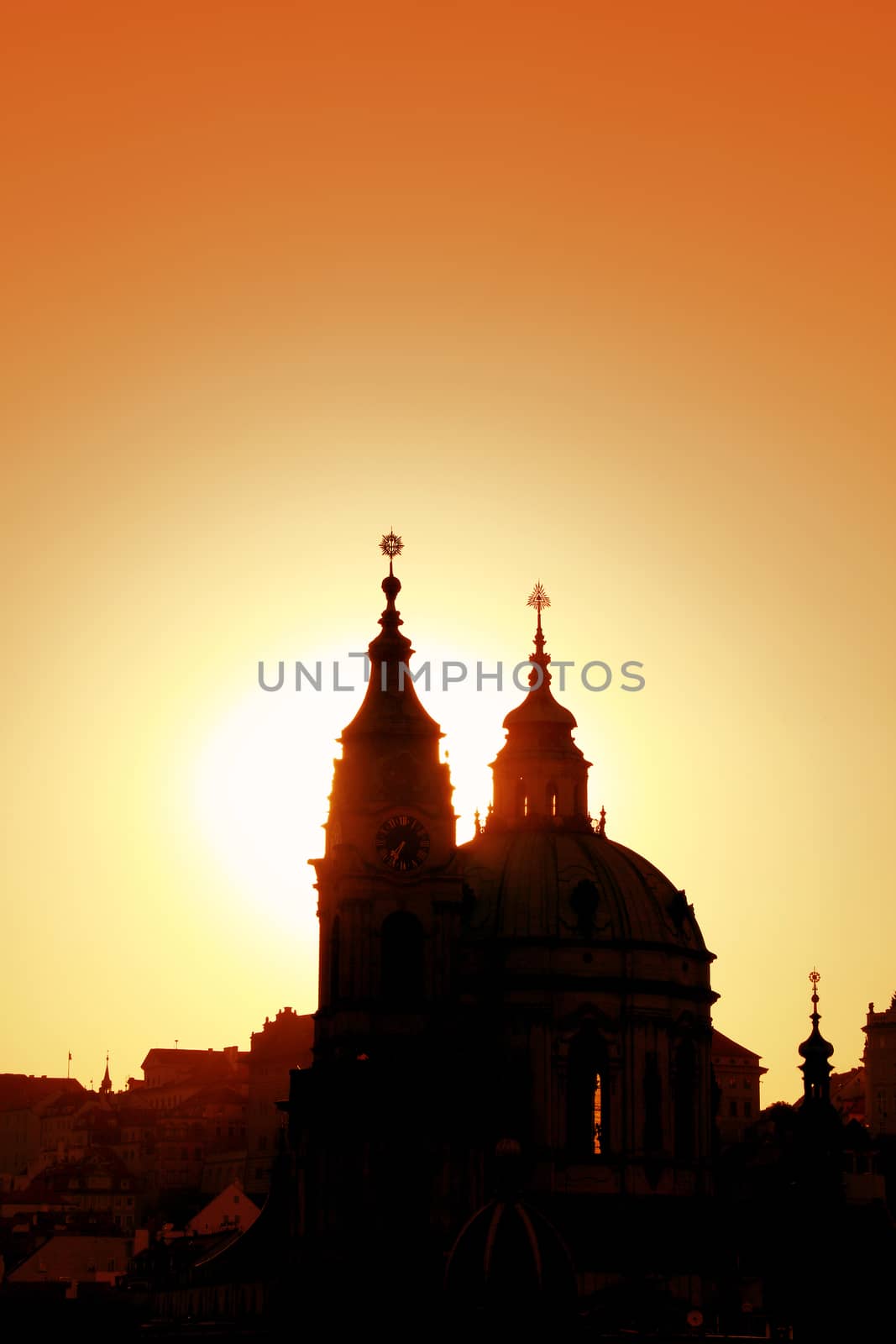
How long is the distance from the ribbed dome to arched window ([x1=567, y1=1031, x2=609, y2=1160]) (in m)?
4.82

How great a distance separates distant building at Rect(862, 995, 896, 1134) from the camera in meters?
190

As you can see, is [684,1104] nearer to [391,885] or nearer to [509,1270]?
[391,885]

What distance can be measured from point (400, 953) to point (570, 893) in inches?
370

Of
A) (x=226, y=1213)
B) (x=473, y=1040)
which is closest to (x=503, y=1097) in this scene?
(x=473, y=1040)

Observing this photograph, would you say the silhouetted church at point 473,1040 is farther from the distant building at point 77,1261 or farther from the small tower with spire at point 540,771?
the distant building at point 77,1261

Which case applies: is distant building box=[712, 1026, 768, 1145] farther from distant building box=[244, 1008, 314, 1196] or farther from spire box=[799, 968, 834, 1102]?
spire box=[799, 968, 834, 1102]

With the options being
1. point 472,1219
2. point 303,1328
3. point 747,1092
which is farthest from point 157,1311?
point 747,1092

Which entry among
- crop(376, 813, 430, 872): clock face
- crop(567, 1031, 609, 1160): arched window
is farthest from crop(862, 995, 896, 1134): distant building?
crop(376, 813, 430, 872): clock face

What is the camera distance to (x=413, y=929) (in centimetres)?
11869

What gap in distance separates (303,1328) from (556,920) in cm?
2121

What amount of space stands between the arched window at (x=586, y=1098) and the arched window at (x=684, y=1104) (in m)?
4.03

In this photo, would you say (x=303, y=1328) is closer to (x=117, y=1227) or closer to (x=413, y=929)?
(x=413, y=929)

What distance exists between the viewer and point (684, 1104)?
124 meters

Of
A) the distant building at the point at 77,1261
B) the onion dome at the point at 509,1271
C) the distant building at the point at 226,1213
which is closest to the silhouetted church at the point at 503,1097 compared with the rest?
the onion dome at the point at 509,1271
